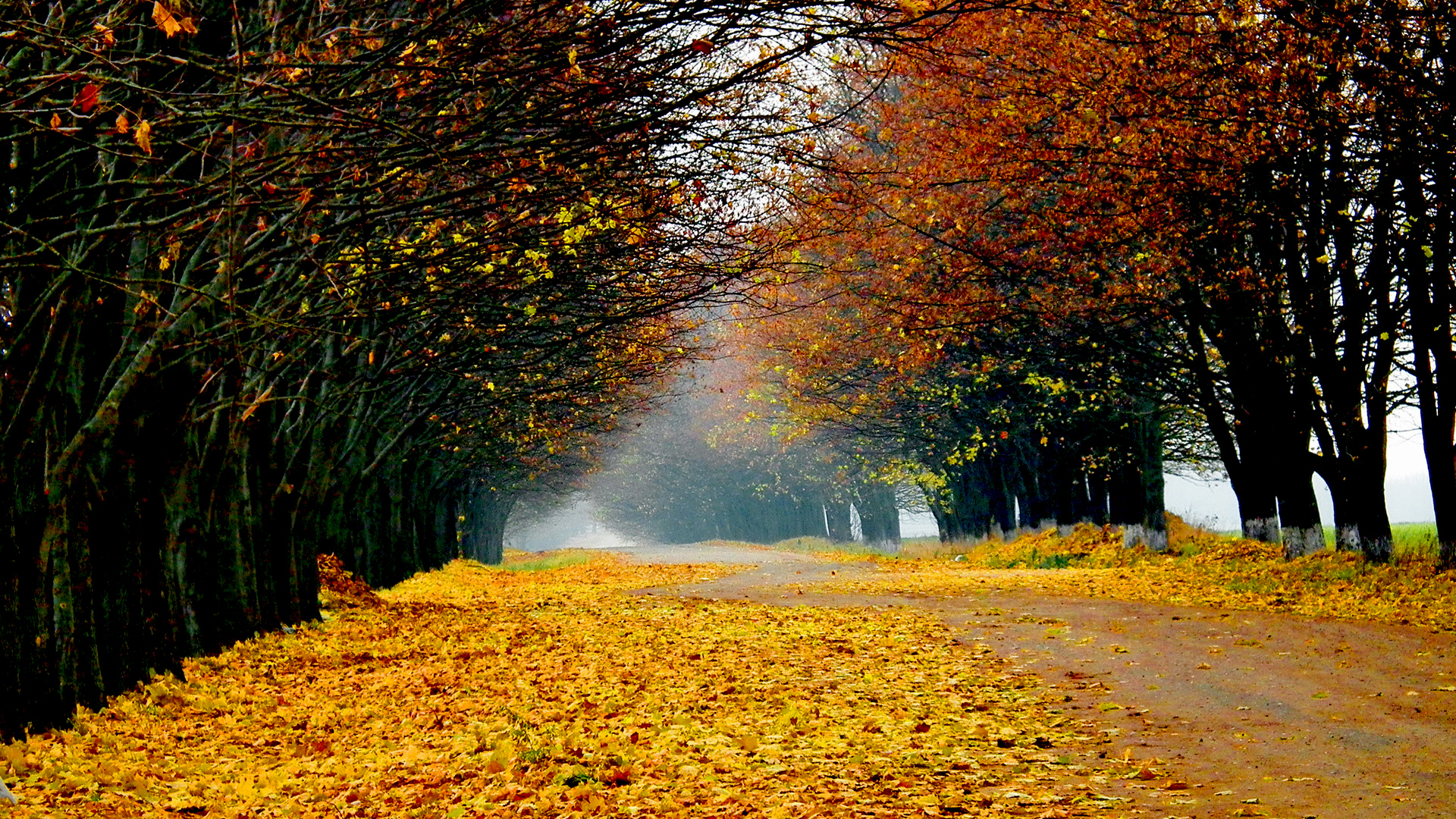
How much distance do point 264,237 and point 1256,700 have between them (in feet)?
29.2

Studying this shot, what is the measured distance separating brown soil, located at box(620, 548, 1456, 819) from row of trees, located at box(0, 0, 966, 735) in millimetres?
5084

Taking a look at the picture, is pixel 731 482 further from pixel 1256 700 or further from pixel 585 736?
pixel 585 736

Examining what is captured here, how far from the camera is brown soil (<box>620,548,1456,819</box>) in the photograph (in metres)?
6.99

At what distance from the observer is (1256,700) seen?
1004 centimetres

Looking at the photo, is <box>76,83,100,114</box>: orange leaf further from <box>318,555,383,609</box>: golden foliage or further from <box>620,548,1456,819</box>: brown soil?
<box>318,555,383,609</box>: golden foliage

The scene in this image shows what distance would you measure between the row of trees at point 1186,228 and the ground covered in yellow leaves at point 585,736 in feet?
15.1

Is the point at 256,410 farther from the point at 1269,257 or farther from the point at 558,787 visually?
the point at 1269,257

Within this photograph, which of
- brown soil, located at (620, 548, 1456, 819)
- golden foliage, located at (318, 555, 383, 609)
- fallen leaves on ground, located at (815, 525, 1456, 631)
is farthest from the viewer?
golden foliage, located at (318, 555, 383, 609)

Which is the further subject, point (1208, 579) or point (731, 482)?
point (731, 482)

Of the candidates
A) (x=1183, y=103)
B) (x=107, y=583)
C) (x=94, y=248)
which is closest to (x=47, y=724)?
(x=107, y=583)

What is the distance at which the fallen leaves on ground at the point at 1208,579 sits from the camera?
16016mm

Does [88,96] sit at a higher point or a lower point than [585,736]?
higher

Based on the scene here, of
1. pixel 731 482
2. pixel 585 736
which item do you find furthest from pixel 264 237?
pixel 731 482

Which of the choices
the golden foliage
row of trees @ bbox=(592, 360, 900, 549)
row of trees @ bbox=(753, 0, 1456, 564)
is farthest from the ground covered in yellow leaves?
row of trees @ bbox=(592, 360, 900, 549)
